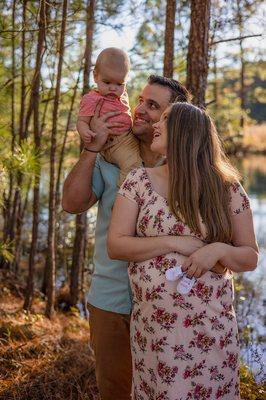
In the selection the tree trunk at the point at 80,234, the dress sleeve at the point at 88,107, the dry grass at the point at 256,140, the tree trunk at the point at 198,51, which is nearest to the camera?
the dress sleeve at the point at 88,107

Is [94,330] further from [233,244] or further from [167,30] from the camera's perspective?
[167,30]

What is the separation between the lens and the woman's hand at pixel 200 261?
2.05 metres

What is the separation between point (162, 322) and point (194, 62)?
8.26 feet

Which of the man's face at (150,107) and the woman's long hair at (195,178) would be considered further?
the man's face at (150,107)

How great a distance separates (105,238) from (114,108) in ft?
1.99

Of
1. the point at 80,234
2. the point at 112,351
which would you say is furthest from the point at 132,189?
the point at 80,234

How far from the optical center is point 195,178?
2117 mm

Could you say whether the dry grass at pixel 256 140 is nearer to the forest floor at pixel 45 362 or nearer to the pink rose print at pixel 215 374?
the forest floor at pixel 45 362

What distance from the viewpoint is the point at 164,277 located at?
2104 mm

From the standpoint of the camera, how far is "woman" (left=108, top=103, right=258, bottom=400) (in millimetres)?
2098

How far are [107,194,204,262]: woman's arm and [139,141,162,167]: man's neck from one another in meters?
0.42

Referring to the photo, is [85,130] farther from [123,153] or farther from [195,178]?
[195,178]

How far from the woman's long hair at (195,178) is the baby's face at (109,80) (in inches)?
21.4

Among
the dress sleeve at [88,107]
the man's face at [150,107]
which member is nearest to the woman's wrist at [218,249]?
the man's face at [150,107]
